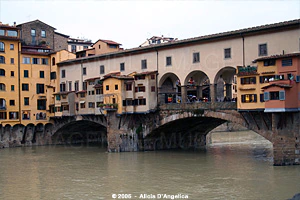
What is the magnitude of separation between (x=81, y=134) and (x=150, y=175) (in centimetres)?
3202

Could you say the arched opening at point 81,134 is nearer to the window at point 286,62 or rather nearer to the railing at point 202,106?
the railing at point 202,106

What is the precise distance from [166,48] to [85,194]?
20760mm

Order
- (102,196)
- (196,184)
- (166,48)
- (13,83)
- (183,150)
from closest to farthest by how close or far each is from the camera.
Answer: (102,196), (196,184), (166,48), (183,150), (13,83)

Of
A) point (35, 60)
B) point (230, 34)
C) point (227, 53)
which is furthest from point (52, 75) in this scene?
point (230, 34)

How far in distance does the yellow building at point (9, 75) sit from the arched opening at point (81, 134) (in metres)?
6.18

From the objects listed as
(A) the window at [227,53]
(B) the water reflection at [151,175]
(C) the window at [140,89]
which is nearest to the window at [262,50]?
(A) the window at [227,53]

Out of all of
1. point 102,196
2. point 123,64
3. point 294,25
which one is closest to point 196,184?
point 102,196

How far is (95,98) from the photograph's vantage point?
168 feet

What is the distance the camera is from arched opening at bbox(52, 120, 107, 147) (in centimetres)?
5977

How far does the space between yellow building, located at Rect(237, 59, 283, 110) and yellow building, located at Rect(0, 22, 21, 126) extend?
30622mm

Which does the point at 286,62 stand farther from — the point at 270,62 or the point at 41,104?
the point at 41,104

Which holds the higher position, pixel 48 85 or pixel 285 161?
pixel 48 85

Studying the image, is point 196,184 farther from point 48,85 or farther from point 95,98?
point 48,85

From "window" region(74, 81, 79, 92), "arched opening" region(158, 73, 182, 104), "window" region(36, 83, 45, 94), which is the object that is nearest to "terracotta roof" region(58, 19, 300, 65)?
"arched opening" region(158, 73, 182, 104)
